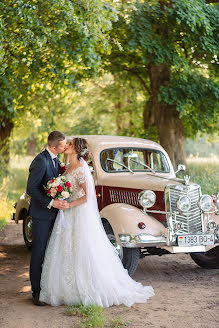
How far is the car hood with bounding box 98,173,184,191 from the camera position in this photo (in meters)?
7.11

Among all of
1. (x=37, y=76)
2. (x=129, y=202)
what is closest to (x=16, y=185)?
(x=37, y=76)

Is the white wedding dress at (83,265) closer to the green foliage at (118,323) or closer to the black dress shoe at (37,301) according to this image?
the black dress shoe at (37,301)

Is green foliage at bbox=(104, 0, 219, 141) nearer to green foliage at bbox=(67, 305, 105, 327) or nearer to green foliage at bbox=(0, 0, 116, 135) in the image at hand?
green foliage at bbox=(0, 0, 116, 135)

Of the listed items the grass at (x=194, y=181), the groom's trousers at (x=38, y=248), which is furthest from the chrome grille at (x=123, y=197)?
the grass at (x=194, y=181)

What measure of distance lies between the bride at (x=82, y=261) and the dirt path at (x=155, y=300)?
17cm

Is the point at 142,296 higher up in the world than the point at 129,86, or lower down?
lower down

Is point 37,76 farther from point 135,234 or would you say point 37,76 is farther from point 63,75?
point 135,234

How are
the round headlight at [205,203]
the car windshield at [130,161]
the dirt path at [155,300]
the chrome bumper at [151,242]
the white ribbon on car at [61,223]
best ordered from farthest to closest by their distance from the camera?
the car windshield at [130,161] → the round headlight at [205,203] → the chrome bumper at [151,242] → the white ribbon on car at [61,223] → the dirt path at [155,300]

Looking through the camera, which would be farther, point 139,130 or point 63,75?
point 139,130

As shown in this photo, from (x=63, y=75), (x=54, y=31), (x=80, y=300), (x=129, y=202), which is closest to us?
(x=80, y=300)

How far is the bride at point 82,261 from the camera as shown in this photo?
18.8ft

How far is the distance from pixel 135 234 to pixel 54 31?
496cm

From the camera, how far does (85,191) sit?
6.01 metres

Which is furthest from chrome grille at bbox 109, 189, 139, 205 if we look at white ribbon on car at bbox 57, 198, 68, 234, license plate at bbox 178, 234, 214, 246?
white ribbon on car at bbox 57, 198, 68, 234
